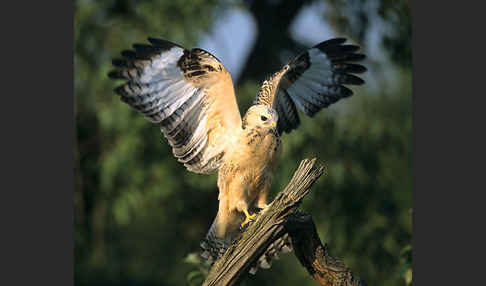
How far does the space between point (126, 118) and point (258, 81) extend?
123 centimetres

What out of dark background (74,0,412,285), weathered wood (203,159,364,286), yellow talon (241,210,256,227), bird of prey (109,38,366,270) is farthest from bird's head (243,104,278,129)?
dark background (74,0,412,285)

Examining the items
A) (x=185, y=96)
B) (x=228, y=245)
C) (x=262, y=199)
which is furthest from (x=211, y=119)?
(x=228, y=245)

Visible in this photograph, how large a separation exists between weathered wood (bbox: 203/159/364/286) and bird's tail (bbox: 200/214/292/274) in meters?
0.06

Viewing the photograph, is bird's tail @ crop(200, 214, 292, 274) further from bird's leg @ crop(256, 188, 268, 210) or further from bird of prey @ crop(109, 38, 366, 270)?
bird's leg @ crop(256, 188, 268, 210)

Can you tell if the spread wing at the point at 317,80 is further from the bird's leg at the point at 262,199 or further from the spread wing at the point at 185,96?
the bird's leg at the point at 262,199

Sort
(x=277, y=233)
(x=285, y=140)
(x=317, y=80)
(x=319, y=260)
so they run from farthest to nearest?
(x=285, y=140) < (x=317, y=80) < (x=319, y=260) < (x=277, y=233)

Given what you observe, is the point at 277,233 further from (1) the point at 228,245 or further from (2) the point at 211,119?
(2) the point at 211,119

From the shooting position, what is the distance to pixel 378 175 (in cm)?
519

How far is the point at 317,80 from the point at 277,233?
0.90 m

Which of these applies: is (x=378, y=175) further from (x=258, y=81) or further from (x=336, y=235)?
(x=258, y=81)

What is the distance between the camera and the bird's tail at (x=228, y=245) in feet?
7.79

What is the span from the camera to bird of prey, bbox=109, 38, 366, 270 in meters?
2.33

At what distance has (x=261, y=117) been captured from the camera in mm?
2309

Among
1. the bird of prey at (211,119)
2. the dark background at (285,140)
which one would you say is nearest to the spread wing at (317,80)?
the bird of prey at (211,119)
